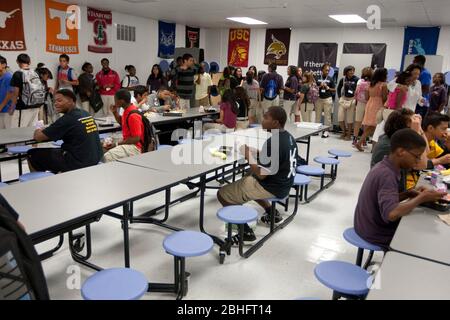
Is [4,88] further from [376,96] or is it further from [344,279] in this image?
[376,96]

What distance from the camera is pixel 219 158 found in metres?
3.54

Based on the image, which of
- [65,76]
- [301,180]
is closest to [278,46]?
[65,76]

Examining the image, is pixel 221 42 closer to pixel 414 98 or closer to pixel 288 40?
pixel 288 40

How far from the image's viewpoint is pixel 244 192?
3412 millimetres

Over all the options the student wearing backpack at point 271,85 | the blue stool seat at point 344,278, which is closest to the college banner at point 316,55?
the student wearing backpack at point 271,85

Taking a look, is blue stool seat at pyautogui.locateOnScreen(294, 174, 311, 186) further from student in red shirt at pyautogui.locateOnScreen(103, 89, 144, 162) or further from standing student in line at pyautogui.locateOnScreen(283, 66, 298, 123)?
standing student in line at pyautogui.locateOnScreen(283, 66, 298, 123)

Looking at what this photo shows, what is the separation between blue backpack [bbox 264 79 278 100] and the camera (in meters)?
8.20

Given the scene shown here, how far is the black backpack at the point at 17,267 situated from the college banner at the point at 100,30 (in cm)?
905

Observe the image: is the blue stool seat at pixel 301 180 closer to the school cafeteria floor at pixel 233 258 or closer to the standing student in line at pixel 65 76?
the school cafeteria floor at pixel 233 258

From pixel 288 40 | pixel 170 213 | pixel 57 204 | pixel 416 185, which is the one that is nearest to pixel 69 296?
pixel 57 204

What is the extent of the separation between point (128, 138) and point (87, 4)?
597 centimetres

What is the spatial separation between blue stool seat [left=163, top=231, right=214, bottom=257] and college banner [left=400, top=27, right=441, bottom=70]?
1013 cm

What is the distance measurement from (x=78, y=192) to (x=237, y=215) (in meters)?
1.18

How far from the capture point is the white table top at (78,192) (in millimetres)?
2000
